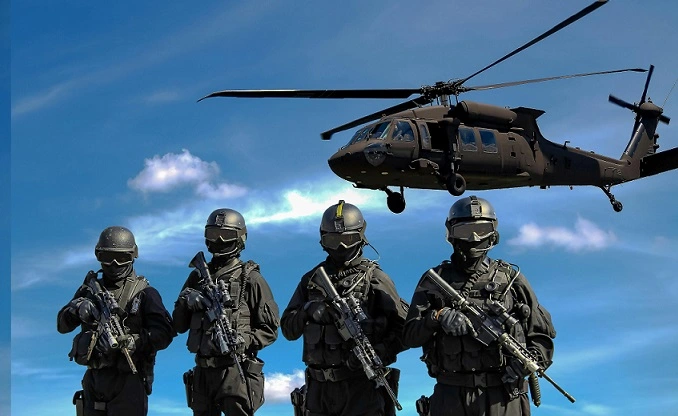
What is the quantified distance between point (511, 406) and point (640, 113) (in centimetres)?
3229

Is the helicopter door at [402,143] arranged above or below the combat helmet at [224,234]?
above

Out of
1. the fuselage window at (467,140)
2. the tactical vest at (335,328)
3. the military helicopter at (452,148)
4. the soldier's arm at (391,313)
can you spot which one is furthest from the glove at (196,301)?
the fuselage window at (467,140)

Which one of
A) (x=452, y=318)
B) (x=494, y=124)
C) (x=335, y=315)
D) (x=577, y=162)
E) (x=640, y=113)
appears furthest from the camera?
(x=640, y=113)

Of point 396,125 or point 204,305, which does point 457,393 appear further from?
point 396,125

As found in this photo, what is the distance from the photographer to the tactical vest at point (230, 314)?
1046 cm

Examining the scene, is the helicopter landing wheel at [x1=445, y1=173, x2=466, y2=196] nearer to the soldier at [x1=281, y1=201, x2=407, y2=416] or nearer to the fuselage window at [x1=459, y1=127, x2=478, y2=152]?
the fuselage window at [x1=459, y1=127, x2=478, y2=152]

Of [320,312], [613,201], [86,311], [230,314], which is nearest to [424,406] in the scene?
[320,312]

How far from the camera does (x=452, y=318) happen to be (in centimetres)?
836

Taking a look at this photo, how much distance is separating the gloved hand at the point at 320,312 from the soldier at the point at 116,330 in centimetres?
231

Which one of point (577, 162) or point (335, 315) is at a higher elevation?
point (577, 162)

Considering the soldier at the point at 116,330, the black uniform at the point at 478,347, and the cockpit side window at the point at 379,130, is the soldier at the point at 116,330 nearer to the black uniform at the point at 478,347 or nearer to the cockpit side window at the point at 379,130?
the black uniform at the point at 478,347

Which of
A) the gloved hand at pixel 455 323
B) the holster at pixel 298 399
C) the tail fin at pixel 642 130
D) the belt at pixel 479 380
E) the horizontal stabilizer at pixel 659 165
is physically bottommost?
the belt at pixel 479 380

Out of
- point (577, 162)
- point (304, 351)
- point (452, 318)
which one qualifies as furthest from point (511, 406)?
point (577, 162)

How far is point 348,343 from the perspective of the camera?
9500mm
